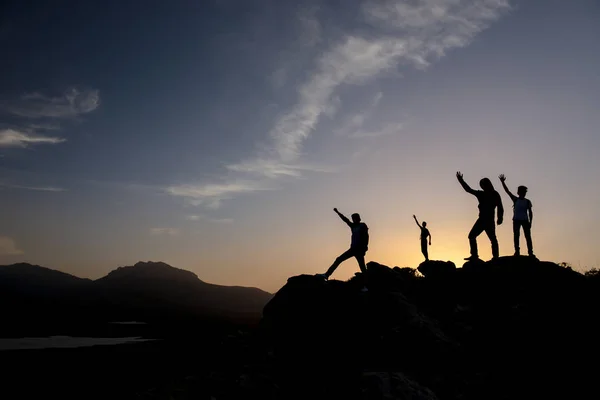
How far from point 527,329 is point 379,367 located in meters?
5.11

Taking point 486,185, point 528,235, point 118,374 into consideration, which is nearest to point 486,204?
point 486,185

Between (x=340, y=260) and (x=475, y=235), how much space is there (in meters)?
5.45

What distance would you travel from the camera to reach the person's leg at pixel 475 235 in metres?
14.1

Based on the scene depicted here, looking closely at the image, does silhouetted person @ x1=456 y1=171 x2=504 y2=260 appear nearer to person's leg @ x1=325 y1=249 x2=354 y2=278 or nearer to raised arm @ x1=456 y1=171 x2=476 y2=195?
raised arm @ x1=456 y1=171 x2=476 y2=195

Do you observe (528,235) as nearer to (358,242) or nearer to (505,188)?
(505,188)

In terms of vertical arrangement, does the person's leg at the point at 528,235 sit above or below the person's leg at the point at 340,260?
above

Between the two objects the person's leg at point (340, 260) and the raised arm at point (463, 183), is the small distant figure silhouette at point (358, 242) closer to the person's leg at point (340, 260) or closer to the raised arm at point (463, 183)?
the person's leg at point (340, 260)

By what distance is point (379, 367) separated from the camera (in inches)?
446

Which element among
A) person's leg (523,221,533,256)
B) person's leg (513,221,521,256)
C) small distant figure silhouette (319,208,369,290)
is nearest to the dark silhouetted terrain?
person's leg (523,221,533,256)

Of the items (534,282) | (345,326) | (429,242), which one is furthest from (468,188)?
(429,242)

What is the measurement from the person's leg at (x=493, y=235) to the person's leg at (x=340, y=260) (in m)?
5.29

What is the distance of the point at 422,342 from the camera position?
11.7 metres

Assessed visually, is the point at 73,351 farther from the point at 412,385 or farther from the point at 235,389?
the point at 412,385

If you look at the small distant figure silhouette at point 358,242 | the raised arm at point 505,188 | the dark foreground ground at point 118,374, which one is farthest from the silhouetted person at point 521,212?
the dark foreground ground at point 118,374
